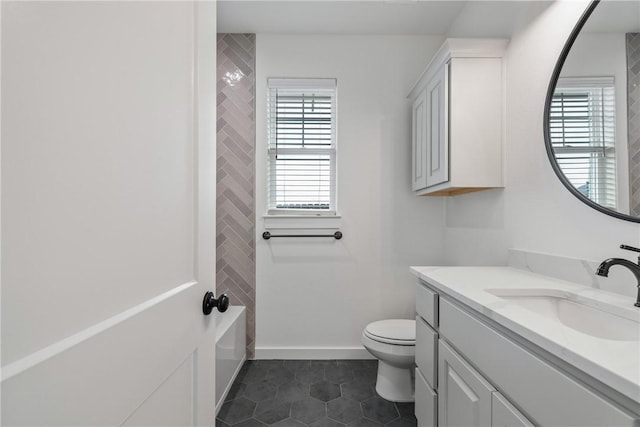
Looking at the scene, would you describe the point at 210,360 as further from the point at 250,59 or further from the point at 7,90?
the point at 250,59

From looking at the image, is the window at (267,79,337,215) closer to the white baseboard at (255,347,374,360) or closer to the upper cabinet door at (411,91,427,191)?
the upper cabinet door at (411,91,427,191)

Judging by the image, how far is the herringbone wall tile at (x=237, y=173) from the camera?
238cm

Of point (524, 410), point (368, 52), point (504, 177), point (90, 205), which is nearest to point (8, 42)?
point (90, 205)

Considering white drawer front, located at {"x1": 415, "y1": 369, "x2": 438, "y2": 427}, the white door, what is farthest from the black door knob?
white drawer front, located at {"x1": 415, "y1": 369, "x2": 438, "y2": 427}

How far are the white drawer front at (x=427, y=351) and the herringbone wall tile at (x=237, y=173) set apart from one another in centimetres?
136

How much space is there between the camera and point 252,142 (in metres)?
2.38

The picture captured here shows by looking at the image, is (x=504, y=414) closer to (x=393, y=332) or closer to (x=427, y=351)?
(x=427, y=351)

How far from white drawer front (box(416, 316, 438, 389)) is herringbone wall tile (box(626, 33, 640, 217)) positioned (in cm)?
83

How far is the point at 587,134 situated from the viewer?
44.9 inches

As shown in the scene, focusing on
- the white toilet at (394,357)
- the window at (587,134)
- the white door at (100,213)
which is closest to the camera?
the white door at (100,213)

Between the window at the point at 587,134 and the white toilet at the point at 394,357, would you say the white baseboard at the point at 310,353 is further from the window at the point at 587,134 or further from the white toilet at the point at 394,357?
the window at the point at 587,134

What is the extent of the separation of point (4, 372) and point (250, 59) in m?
2.49

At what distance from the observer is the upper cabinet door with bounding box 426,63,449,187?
1686mm

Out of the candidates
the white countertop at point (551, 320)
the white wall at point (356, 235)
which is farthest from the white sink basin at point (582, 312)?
the white wall at point (356, 235)
